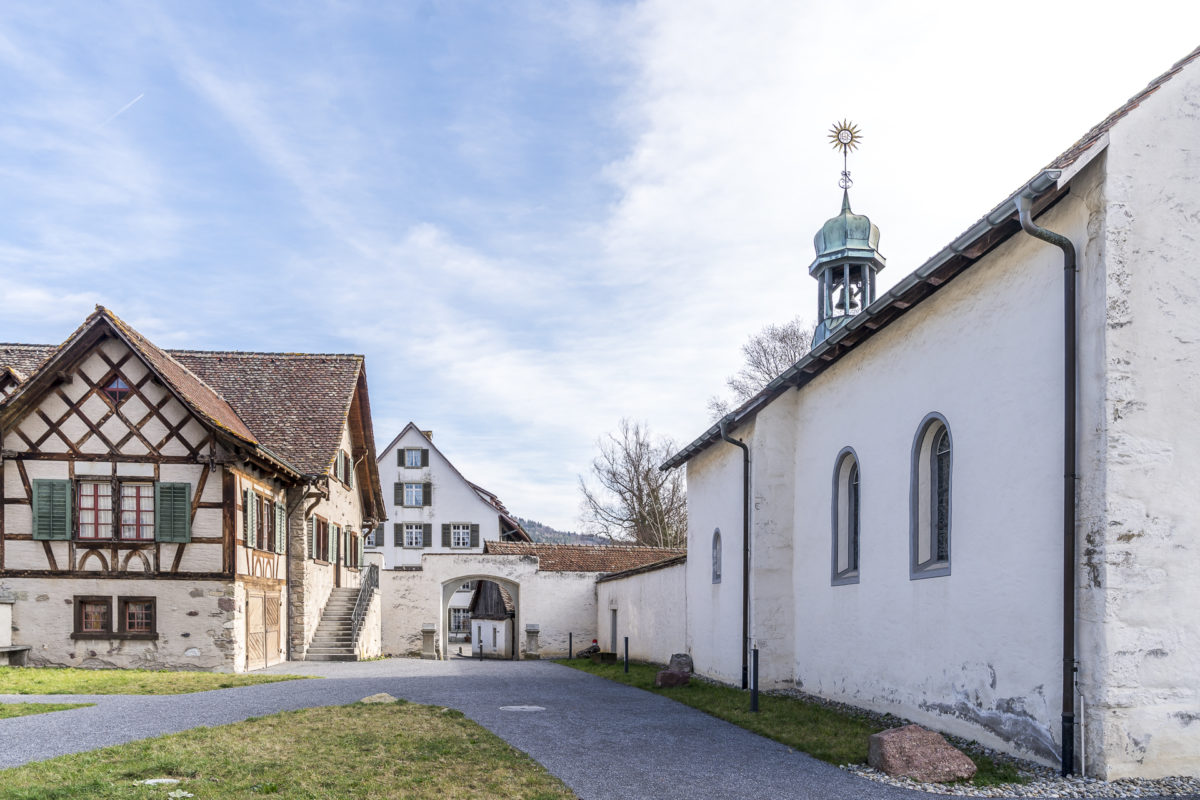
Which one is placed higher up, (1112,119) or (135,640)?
(1112,119)

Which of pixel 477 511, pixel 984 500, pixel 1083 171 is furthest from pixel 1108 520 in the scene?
pixel 477 511

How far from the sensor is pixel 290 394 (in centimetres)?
2828

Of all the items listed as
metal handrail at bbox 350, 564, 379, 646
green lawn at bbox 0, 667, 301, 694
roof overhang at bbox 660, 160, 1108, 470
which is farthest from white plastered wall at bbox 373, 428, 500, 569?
roof overhang at bbox 660, 160, 1108, 470

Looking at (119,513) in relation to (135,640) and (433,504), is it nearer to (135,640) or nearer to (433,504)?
(135,640)

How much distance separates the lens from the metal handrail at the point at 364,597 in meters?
27.7

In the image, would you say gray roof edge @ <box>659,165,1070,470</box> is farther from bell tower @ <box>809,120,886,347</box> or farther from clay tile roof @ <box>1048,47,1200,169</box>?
bell tower @ <box>809,120,886,347</box>

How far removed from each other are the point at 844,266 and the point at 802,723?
13138 millimetres

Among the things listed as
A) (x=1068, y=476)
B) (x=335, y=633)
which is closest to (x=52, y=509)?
(x=335, y=633)

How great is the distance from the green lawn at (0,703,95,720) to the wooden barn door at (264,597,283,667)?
33.9ft

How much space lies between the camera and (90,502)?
21.1 m

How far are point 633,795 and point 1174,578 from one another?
15.3 ft

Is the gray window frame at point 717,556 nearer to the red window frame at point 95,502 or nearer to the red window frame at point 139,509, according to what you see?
the red window frame at point 139,509

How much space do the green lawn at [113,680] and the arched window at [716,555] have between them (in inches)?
319

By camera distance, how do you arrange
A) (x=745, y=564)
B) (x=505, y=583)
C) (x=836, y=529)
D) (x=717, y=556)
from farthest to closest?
(x=505, y=583) → (x=717, y=556) → (x=745, y=564) → (x=836, y=529)
